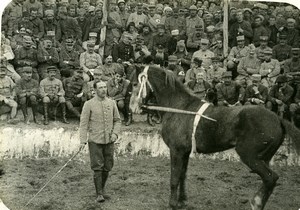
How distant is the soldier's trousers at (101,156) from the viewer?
15.8ft

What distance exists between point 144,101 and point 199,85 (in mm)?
812

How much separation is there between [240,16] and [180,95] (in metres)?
1.47

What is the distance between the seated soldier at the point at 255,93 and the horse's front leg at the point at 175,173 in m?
1.29

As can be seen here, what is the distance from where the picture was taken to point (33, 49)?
5156mm

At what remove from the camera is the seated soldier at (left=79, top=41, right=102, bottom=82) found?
5160 mm

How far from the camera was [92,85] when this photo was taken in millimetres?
5156

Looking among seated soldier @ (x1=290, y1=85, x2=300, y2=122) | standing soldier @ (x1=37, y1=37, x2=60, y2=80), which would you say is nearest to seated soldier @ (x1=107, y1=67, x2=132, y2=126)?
standing soldier @ (x1=37, y1=37, x2=60, y2=80)

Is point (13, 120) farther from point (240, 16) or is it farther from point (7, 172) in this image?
point (240, 16)

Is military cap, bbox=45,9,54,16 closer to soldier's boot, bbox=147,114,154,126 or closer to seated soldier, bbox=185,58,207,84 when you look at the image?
soldier's boot, bbox=147,114,154,126

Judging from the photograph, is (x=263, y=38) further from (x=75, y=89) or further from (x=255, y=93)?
(x=75, y=89)

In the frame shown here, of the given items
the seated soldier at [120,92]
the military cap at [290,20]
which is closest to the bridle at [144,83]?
the seated soldier at [120,92]

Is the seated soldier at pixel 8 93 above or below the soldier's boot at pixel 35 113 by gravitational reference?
above

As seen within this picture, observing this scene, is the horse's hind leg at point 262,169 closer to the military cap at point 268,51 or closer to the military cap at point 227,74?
the military cap at point 227,74

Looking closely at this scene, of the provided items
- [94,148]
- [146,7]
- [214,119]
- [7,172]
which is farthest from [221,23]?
[7,172]
